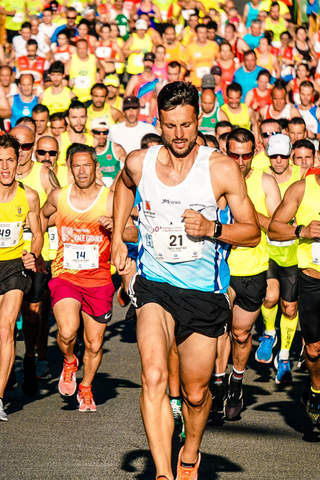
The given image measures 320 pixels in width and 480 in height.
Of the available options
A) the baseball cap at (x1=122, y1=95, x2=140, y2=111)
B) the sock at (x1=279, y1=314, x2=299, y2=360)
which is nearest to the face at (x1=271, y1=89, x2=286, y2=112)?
the baseball cap at (x1=122, y1=95, x2=140, y2=111)

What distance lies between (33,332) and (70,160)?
161 centimetres

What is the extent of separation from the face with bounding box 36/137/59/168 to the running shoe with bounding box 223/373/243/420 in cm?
351

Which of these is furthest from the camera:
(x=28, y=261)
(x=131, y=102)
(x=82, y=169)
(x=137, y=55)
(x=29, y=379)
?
(x=137, y=55)

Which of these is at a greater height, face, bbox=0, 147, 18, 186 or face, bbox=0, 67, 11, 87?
face, bbox=0, 67, 11, 87

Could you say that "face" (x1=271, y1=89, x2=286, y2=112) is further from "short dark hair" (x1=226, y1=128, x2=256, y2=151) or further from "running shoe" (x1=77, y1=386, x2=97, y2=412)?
"running shoe" (x1=77, y1=386, x2=97, y2=412)

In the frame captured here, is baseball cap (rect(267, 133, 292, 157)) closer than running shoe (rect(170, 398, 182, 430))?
No

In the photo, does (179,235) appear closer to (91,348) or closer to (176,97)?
(176,97)

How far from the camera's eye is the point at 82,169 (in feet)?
22.5

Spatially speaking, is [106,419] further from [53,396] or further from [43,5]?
[43,5]

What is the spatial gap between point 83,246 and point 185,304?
2334mm

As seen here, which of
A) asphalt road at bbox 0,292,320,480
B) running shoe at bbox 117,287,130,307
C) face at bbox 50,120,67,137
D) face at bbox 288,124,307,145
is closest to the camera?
asphalt road at bbox 0,292,320,480

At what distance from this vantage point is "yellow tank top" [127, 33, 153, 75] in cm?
1623

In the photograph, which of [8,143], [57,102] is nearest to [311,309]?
[8,143]

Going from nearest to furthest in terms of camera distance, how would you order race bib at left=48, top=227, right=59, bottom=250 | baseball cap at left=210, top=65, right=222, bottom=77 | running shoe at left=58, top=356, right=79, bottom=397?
running shoe at left=58, top=356, right=79, bottom=397
race bib at left=48, top=227, right=59, bottom=250
baseball cap at left=210, top=65, right=222, bottom=77
